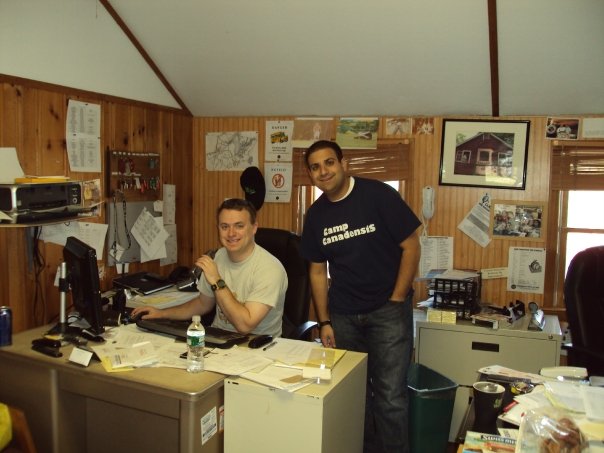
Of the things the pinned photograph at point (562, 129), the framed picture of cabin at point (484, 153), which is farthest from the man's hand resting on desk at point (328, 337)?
the pinned photograph at point (562, 129)

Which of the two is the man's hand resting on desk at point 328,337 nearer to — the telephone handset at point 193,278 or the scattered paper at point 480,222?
the telephone handset at point 193,278

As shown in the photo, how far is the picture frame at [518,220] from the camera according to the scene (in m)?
3.45

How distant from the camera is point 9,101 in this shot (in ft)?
8.98

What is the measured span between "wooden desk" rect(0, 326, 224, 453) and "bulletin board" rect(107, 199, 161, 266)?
3.31 feet

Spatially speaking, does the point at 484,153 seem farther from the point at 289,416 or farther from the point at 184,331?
the point at 289,416

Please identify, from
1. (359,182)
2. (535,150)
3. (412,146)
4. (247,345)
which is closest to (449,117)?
(412,146)

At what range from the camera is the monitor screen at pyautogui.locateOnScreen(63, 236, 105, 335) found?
2.29 m

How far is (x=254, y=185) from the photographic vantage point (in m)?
3.96

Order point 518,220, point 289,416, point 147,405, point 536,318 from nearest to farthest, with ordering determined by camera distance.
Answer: point 289,416 < point 147,405 < point 536,318 < point 518,220

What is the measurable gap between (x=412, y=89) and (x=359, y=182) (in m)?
1.03

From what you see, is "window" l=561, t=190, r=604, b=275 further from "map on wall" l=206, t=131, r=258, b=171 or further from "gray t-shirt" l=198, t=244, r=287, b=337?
"map on wall" l=206, t=131, r=258, b=171

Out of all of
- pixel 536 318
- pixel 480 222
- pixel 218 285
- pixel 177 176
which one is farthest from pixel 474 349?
pixel 177 176

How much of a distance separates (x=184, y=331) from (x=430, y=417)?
1.36 m

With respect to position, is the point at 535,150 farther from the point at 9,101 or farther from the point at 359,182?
the point at 9,101
